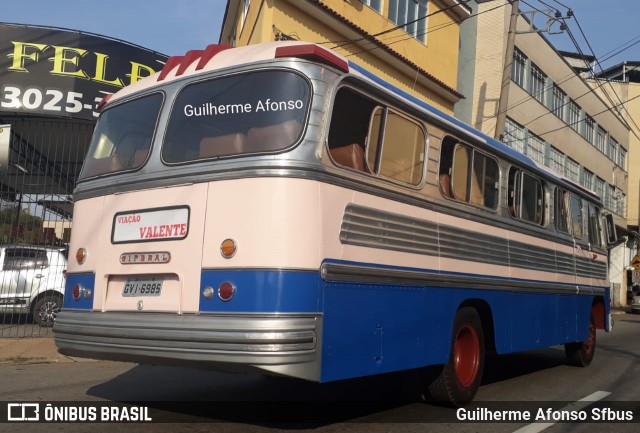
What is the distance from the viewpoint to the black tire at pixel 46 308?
12.1m

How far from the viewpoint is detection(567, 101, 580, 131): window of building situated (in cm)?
3409

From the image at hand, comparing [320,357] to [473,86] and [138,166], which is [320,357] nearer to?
[138,166]

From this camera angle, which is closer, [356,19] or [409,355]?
[409,355]

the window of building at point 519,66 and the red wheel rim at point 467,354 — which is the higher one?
the window of building at point 519,66

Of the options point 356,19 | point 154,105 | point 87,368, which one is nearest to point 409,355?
point 154,105

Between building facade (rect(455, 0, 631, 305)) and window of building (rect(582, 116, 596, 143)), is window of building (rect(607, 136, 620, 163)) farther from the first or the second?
window of building (rect(582, 116, 596, 143))

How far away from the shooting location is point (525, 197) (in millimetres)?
7855

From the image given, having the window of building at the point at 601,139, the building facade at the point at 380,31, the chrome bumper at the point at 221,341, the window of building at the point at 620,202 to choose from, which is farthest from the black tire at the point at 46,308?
the window of building at the point at 620,202

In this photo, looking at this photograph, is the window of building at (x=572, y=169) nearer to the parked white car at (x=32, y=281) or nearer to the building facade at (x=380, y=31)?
the building facade at (x=380, y=31)

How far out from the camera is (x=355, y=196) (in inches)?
190

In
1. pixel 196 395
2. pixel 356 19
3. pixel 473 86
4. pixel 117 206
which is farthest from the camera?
pixel 473 86

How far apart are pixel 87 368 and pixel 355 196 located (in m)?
5.67

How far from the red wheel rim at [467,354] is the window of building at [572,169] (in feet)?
95.0

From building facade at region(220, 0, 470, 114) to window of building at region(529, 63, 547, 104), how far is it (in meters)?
9.23
